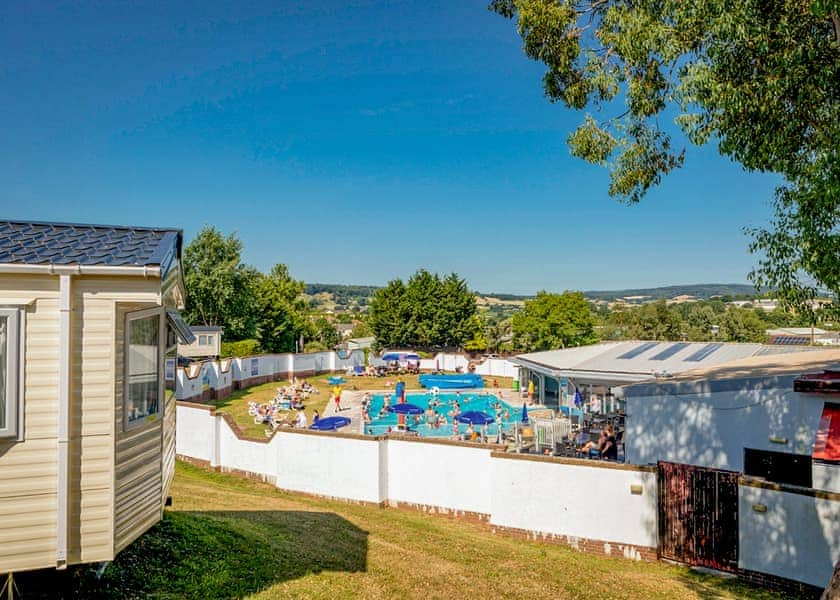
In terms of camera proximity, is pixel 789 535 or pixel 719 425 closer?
pixel 789 535

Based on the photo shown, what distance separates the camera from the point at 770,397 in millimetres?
11898

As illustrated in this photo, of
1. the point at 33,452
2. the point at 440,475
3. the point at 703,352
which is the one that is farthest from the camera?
the point at 703,352

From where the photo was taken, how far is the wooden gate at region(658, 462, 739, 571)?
423 inches

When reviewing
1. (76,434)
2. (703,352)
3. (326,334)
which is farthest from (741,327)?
(76,434)

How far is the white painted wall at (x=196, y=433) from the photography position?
18547mm

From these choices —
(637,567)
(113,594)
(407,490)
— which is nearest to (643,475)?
(637,567)

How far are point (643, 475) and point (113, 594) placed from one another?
9.89m

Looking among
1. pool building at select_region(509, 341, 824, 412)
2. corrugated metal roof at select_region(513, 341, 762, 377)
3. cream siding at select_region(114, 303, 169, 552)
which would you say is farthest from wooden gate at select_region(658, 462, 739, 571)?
cream siding at select_region(114, 303, 169, 552)

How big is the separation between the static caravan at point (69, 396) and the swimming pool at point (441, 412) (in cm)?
1633

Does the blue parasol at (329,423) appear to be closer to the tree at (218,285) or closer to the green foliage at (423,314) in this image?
the tree at (218,285)

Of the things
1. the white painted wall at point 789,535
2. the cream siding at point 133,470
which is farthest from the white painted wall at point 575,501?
the cream siding at point 133,470

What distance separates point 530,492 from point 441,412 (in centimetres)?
1846

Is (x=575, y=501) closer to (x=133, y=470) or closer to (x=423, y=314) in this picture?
(x=133, y=470)

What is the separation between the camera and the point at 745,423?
1224cm
